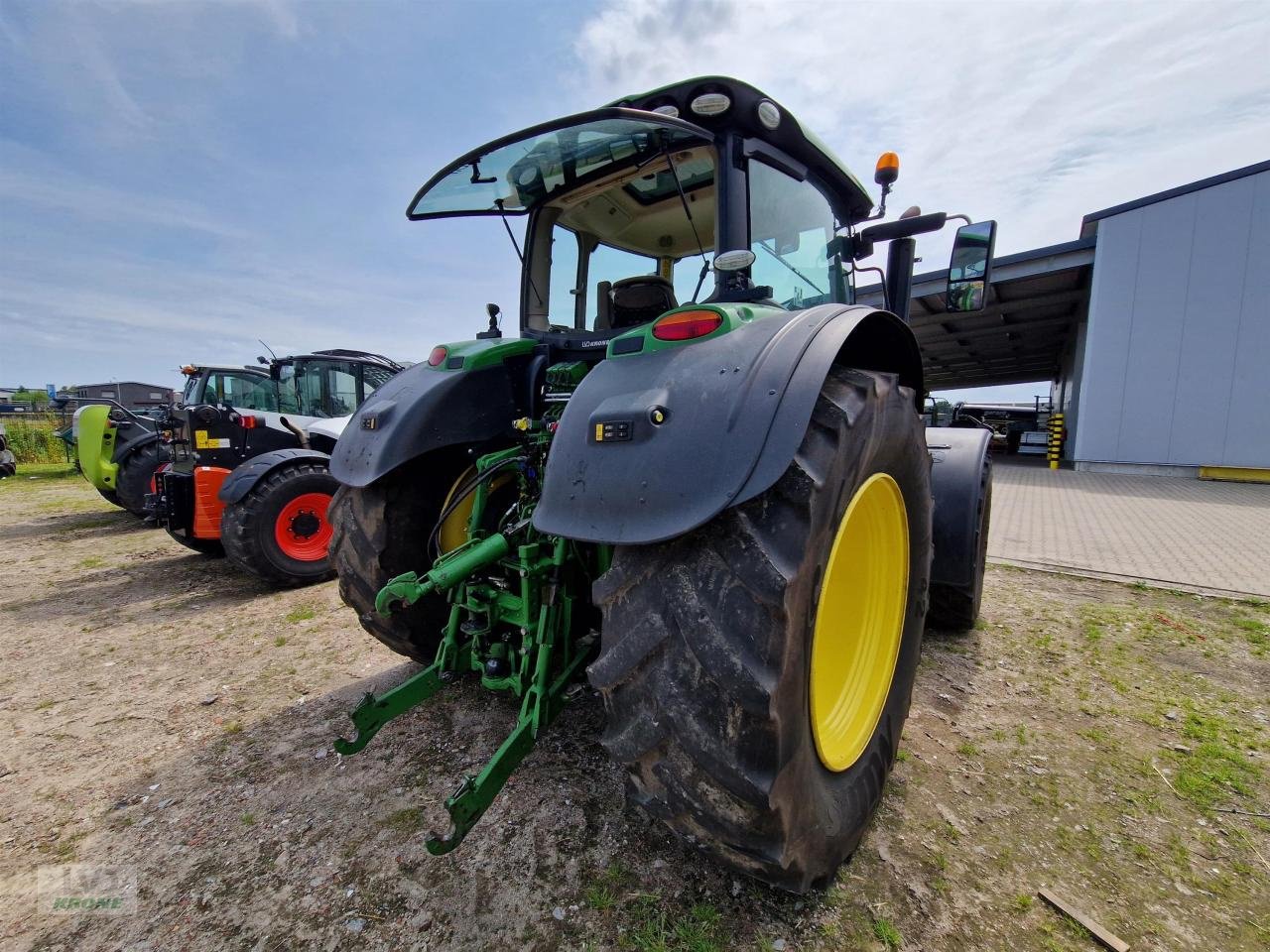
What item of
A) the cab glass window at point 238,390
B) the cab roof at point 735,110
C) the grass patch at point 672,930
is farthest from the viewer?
the cab glass window at point 238,390

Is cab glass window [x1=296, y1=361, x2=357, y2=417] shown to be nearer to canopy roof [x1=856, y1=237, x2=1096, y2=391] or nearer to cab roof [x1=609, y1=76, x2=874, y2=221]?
canopy roof [x1=856, y1=237, x2=1096, y2=391]

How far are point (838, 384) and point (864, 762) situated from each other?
41.0 inches

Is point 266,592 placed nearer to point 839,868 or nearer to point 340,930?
point 340,930

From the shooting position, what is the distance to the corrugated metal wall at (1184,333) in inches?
385

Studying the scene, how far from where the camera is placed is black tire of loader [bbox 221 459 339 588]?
4.02 m

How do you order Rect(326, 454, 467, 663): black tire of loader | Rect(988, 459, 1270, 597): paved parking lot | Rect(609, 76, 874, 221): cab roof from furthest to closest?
Rect(988, 459, 1270, 597): paved parking lot → Rect(326, 454, 467, 663): black tire of loader → Rect(609, 76, 874, 221): cab roof

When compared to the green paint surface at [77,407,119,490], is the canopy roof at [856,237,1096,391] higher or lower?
higher

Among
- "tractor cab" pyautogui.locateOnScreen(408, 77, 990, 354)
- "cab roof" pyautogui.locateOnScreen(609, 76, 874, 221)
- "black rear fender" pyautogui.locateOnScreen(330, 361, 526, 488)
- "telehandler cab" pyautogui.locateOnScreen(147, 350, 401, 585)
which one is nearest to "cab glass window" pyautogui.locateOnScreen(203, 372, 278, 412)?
"telehandler cab" pyautogui.locateOnScreen(147, 350, 401, 585)

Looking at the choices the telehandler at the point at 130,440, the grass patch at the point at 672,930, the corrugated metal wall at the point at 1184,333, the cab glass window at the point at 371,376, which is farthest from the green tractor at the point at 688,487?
the corrugated metal wall at the point at 1184,333

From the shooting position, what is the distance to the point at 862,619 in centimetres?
189

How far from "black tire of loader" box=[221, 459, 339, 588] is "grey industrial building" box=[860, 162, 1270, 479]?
8478 mm

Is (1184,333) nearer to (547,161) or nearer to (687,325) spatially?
(547,161)

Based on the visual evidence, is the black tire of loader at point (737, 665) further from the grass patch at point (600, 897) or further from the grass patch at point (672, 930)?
the grass patch at point (600, 897)

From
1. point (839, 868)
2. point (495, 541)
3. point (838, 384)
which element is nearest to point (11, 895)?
point (495, 541)
